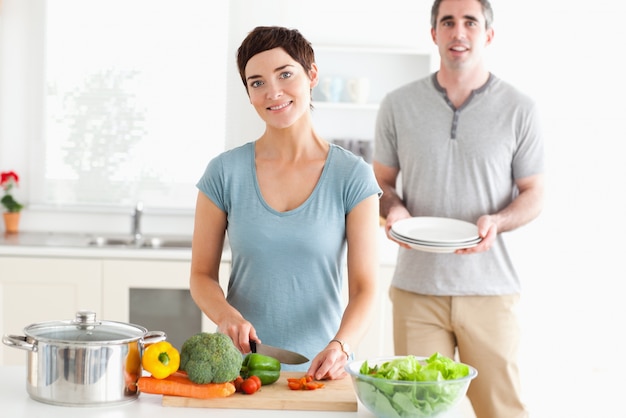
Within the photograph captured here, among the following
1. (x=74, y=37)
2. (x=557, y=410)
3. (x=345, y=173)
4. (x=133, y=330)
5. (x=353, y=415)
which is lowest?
(x=557, y=410)

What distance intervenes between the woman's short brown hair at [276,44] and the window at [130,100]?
9.33 feet

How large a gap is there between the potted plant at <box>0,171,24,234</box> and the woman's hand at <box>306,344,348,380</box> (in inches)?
131

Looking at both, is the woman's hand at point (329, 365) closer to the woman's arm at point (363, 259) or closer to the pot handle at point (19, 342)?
the woman's arm at point (363, 259)

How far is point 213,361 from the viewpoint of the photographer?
1.87 metres

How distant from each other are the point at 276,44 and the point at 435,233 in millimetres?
964

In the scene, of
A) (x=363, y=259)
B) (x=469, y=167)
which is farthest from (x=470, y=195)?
(x=363, y=259)

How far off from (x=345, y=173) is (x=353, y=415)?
68cm

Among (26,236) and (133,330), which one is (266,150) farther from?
(26,236)

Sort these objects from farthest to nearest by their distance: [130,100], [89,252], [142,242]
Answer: [130,100] < [142,242] < [89,252]

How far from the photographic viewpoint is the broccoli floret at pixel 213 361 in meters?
1.87

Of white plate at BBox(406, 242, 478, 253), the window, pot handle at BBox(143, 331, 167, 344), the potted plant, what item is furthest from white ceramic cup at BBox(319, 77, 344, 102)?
pot handle at BBox(143, 331, 167, 344)

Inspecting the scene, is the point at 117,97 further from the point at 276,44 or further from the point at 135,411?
the point at 135,411

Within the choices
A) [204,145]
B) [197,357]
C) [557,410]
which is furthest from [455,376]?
[204,145]

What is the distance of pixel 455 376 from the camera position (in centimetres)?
181
